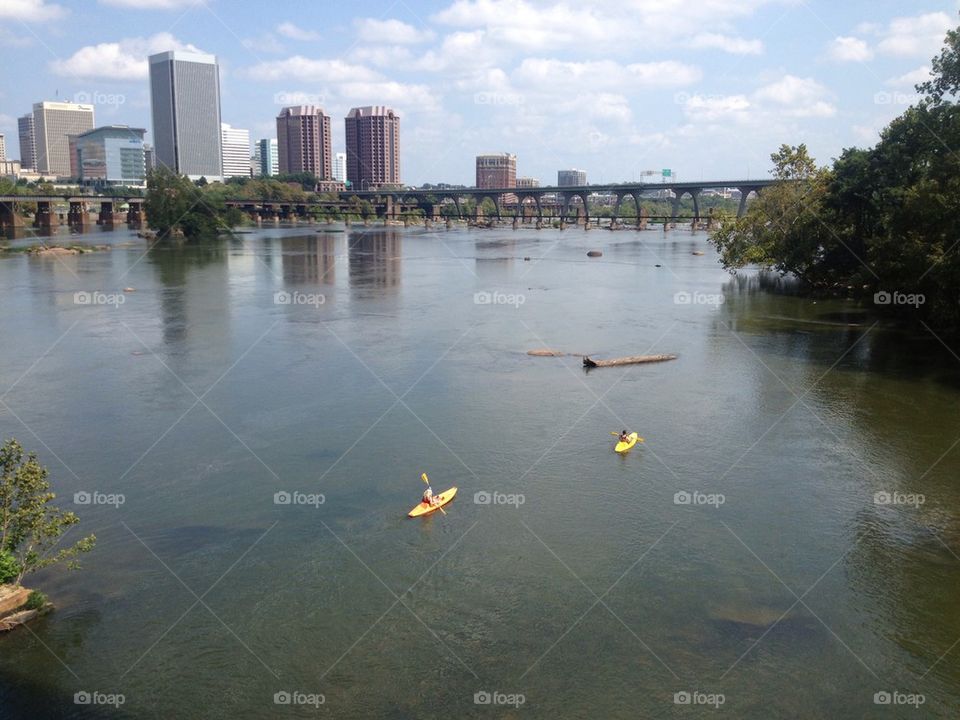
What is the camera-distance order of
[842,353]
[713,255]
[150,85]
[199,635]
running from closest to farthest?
[199,635]
[842,353]
[713,255]
[150,85]

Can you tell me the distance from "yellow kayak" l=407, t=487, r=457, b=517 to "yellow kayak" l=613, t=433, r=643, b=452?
5447 millimetres

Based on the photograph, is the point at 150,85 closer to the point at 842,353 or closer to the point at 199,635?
the point at 842,353

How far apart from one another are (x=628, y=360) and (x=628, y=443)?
33.4 ft

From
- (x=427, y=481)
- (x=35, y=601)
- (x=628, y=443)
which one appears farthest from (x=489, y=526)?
(x=35, y=601)

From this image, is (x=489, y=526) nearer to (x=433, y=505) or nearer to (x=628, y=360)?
(x=433, y=505)

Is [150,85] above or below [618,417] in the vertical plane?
above

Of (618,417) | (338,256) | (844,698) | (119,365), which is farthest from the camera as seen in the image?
(338,256)

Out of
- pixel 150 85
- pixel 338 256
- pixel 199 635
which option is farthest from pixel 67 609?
pixel 150 85

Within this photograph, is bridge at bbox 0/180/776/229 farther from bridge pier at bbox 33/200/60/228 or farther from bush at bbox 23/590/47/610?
bush at bbox 23/590/47/610

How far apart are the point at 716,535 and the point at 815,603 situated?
110 inches

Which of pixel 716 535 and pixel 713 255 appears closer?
pixel 716 535

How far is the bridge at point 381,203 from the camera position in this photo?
117 metres

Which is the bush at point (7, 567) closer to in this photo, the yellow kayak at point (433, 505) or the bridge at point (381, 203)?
the yellow kayak at point (433, 505)

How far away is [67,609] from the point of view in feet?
44.5
